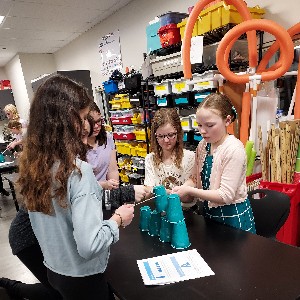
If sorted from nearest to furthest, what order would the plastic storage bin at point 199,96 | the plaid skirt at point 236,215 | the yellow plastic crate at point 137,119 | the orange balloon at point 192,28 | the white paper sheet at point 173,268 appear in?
the white paper sheet at point 173,268 < the plaid skirt at point 236,215 < the orange balloon at point 192,28 < the plastic storage bin at point 199,96 < the yellow plastic crate at point 137,119

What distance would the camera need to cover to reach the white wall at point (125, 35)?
2.75 metres

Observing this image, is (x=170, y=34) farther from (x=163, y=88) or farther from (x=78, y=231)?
(x=78, y=231)

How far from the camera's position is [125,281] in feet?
3.29

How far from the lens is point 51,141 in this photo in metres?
0.92

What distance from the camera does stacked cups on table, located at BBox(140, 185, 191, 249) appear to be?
1.16 meters

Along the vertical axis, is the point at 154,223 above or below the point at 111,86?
below

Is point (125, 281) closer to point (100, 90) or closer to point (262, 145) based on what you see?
point (262, 145)

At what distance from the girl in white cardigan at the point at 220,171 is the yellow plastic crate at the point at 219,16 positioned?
57.1 inches

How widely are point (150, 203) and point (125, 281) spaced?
730 millimetres

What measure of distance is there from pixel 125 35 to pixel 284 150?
370 centimetres

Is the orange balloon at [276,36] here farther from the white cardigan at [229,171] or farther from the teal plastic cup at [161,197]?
the teal plastic cup at [161,197]

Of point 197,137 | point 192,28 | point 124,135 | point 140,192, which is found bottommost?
point 124,135

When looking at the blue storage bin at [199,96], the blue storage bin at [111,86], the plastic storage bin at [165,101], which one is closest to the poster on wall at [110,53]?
the blue storage bin at [111,86]

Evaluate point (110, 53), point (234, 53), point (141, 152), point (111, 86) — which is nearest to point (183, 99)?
point (234, 53)
